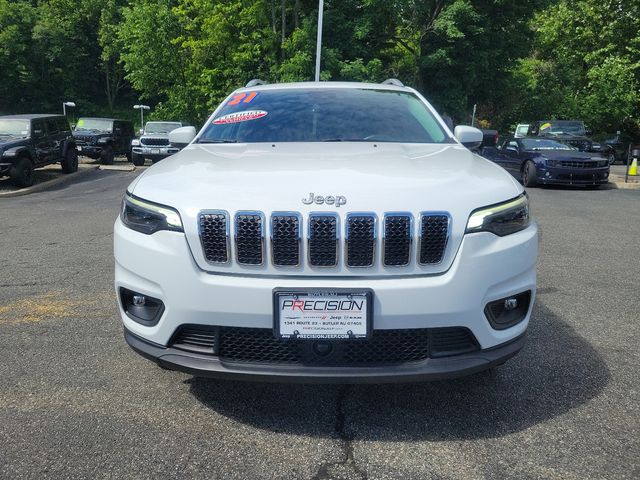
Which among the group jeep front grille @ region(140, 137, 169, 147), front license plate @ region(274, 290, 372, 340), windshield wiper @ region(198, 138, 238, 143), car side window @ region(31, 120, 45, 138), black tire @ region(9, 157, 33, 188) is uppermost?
windshield wiper @ region(198, 138, 238, 143)

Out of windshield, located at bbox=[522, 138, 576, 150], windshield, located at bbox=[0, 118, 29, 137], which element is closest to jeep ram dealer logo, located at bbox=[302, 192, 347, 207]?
windshield, located at bbox=[522, 138, 576, 150]

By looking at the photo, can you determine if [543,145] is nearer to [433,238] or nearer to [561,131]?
[561,131]

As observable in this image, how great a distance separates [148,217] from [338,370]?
112 centimetres

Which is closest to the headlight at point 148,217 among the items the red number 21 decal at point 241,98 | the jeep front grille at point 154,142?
the red number 21 decal at point 241,98

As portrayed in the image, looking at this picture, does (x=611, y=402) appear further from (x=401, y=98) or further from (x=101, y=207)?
(x=101, y=207)

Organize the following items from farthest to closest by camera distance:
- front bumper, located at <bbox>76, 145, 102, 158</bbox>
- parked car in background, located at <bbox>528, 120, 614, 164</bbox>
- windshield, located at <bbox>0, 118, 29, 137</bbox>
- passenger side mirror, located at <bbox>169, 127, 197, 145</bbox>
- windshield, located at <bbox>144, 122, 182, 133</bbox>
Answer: windshield, located at <bbox>144, 122, 182, 133</bbox> < front bumper, located at <bbox>76, 145, 102, 158</bbox> < parked car in background, located at <bbox>528, 120, 614, 164</bbox> < windshield, located at <bbox>0, 118, 29, 137</bbox> < passenger side mirror, located at <bbox>169, 127, 197, 145</bbox>

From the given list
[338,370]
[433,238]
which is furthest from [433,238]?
[338,370]

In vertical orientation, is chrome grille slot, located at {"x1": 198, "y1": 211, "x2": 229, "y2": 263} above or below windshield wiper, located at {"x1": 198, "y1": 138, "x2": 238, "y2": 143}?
below

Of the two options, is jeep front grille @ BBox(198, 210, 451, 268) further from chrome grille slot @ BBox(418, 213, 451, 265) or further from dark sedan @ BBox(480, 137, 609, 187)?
dark sedan @ BBox(480, 137, 609, 187)

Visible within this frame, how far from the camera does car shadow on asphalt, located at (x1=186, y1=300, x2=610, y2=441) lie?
257cm

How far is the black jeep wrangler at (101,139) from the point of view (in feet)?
66.5

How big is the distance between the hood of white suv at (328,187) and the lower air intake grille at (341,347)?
0.91ft

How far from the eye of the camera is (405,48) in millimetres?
30312

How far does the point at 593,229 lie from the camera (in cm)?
824
